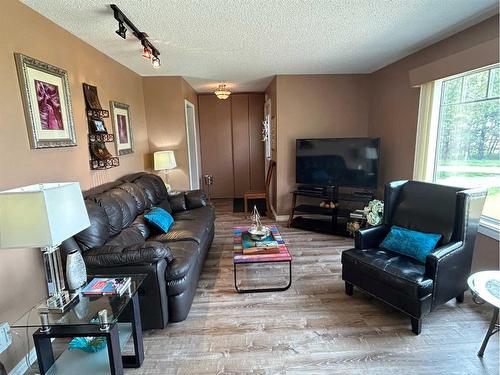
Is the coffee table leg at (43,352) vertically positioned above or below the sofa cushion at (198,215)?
below

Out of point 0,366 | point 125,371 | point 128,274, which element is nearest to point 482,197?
point 128,274

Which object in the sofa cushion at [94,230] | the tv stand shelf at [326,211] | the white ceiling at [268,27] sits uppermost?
the white ceiling at [268,27]

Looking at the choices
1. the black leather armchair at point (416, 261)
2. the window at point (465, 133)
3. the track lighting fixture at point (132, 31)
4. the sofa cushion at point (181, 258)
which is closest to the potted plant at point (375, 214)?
the black leather armchair at point (416, 261)

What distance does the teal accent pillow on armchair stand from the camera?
2.32 meters

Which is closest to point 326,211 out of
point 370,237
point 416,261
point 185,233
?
point 370,237

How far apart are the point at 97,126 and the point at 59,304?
6.47 ft

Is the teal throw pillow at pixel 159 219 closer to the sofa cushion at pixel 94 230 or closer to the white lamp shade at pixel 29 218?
the sofa cushion at pixel 94 230

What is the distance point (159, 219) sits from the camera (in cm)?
304

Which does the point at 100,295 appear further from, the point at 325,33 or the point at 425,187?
the point at 325,33

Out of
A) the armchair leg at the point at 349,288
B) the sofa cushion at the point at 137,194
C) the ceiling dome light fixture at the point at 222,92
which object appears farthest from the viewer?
the ceiling dome light fixture at the point at 222,92

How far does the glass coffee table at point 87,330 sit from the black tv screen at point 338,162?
332 cm

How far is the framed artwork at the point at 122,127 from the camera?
350 cm

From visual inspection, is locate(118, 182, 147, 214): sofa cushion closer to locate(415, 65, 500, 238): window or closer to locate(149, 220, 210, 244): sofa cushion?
locate(149, 220, 210, 244): sofa cushion

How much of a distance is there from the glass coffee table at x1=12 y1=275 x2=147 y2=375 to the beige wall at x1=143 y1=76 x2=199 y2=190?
10.4 ft
